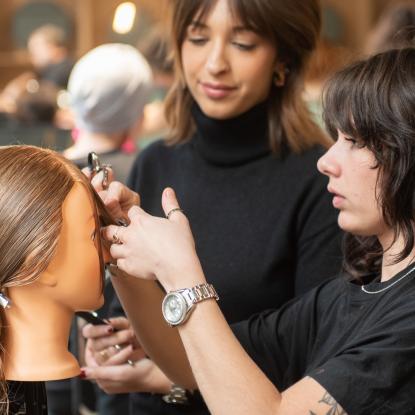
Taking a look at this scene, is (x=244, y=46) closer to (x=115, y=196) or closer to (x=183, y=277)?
(x=115, y=196)

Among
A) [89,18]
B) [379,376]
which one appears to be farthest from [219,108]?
[89,18]

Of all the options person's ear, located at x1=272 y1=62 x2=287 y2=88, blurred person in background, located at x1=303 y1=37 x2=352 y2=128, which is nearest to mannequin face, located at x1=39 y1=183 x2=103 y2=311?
person's ear, located at x1=272 y1=62 x2=287 y2=88

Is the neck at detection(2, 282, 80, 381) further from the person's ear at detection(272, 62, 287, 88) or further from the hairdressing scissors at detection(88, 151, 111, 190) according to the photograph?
the person's ear at detection(272, 62, 287, 88)

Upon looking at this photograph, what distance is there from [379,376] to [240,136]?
0.75 m

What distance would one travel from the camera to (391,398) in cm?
126

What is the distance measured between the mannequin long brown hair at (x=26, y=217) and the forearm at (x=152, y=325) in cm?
21

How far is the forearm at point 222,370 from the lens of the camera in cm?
125

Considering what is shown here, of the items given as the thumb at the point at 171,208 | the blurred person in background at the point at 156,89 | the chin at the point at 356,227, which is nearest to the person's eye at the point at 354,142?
the chin at the point at 356,227

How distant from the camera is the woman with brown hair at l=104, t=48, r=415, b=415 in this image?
1255 millimetres

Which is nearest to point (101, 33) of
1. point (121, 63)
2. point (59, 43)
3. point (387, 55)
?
point (59, 43)

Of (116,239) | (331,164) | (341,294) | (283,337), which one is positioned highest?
(331,164)

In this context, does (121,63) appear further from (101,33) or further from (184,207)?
(101,33)

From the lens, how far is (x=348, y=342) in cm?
137

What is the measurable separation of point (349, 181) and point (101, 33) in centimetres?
634
